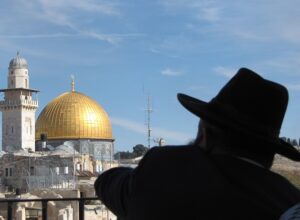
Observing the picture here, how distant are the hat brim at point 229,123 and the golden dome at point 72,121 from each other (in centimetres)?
7862

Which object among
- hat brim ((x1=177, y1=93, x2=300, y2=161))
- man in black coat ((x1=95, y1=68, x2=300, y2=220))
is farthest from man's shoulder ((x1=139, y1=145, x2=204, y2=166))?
hat brim ((x1=177, y1=93, x2=300, y2=161))

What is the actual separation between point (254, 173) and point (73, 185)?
178 feet

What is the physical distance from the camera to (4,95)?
91812 millimetres

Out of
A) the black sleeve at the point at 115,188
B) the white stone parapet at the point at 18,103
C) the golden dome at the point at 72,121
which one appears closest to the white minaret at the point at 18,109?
the white stone parapet at the point at 18,103

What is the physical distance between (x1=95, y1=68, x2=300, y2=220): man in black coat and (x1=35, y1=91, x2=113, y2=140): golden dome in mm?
78656

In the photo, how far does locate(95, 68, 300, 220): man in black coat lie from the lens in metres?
2.24

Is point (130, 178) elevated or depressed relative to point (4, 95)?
depressed

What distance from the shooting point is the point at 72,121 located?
81062 millimetres

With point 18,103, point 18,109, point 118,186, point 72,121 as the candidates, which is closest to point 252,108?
point 118,186

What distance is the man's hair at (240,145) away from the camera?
7.64 ft

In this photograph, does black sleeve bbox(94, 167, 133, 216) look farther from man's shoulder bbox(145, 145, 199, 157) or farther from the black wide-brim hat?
the black wide-brim hat

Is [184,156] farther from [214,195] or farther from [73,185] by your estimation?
[73,185]

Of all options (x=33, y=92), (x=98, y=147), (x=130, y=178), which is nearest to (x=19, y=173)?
(x=98, y=147)

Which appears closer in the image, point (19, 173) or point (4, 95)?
point (19, 173)
